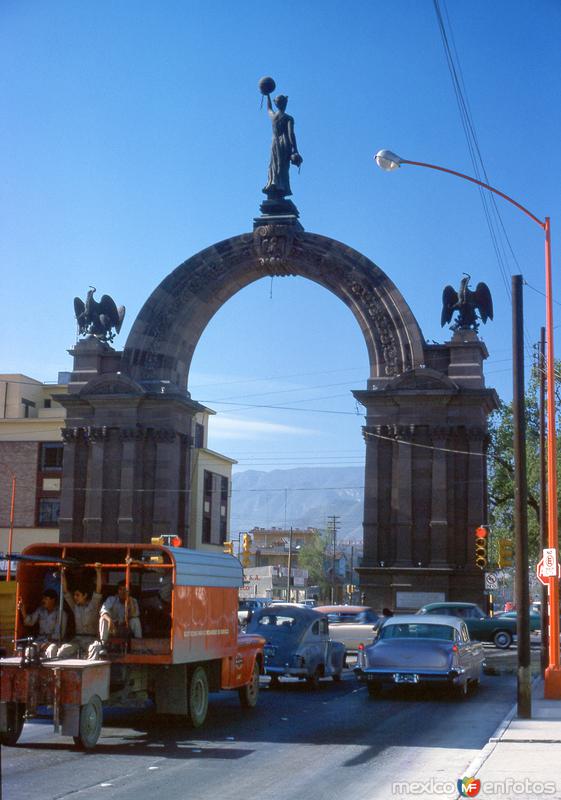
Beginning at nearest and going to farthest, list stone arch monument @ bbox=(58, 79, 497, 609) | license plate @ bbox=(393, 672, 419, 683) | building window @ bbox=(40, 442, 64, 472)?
license plate @ bbox=(393, 672, 419, 683) < stone arch monument @ bbox=(58, 79, 497, 609) < building window @ bbox=(40, 442, 64, 472)

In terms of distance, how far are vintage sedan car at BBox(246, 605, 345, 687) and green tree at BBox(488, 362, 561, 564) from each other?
26.2 meters

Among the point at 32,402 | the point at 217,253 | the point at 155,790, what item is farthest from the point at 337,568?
the point at 155,790

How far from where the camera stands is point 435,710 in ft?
64.2

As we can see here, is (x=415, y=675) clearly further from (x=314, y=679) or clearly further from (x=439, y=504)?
(x=439, y=504)

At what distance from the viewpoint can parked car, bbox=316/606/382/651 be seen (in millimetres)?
33312

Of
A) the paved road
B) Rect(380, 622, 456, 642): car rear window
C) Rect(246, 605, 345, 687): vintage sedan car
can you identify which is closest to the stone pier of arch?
Rect(246, 605, 345, 687): vintage sedan car

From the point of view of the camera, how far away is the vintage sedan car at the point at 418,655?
67.5 feet

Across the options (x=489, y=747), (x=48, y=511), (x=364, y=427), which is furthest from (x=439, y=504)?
(x=48, y=511)

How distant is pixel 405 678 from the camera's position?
67.7 feet

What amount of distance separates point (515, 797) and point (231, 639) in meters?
7.73

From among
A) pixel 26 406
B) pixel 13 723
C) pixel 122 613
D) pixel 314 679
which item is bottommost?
pixel 314 679

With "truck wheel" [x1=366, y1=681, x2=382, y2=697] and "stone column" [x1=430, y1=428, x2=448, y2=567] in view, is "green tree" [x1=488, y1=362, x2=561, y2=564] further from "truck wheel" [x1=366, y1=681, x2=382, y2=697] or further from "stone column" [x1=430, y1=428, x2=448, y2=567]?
"truck wheel" [x1=366, y1=681, x2=382, y2=697]

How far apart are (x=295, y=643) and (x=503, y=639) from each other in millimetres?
16542

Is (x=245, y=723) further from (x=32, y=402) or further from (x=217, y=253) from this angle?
(x=32, y=402)
